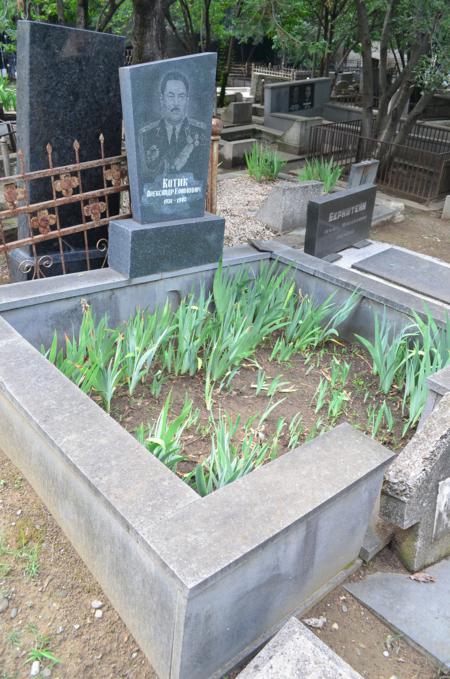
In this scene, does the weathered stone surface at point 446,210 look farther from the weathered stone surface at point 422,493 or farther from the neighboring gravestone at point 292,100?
the weathered stone surface at point 422,493

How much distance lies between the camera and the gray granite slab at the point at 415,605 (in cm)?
207

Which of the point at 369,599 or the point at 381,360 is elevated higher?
the point at 381,360

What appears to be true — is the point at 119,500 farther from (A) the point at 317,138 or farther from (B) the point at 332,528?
(A) the point at 317,138

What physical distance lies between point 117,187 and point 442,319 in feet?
7.85

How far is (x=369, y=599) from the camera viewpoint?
87.6 inches

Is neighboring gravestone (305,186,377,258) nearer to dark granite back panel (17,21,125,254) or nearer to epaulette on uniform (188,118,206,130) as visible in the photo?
epaulette on uniform (188,118,206,130)

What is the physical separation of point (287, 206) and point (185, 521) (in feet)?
16.8

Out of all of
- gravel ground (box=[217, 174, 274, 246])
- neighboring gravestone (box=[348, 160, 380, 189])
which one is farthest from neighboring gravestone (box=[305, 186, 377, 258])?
gravel ground (box=[217, 174, 274, 246])

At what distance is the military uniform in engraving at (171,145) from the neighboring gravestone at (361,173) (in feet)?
9.72

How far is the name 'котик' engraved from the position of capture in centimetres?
515

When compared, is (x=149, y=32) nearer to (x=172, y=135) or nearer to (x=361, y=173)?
(x=361, y=173)

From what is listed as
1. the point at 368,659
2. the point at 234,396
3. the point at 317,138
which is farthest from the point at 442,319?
the point at 317,138

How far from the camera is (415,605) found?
220 cm

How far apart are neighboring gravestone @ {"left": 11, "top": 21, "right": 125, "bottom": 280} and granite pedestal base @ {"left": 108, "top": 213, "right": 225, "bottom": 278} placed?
728 millimetres
